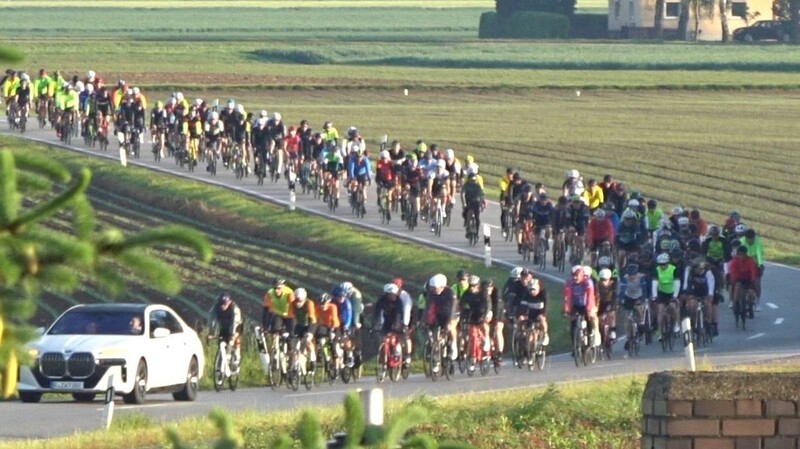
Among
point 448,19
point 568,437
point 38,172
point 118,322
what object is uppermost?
point 38,172

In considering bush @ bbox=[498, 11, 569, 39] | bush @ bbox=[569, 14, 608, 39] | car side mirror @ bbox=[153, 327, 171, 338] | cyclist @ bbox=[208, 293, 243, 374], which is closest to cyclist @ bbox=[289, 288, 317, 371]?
cyclist @ bbox=[208, 293, 243, 374]

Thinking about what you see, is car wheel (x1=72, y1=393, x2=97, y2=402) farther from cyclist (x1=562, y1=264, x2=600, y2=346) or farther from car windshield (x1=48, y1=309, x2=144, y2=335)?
cyclist (x1=562, y1=264, x2=600, y2=346)

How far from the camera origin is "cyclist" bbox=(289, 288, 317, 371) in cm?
2578

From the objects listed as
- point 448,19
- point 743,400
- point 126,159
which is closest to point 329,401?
point 743,400

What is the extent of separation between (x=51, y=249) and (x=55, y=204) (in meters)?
0.11

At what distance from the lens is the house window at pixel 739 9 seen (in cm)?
13688

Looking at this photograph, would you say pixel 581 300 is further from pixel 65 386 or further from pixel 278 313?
pixel 65 386

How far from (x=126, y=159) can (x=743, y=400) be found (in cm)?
4454

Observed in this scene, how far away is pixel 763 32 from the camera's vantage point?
129 meters

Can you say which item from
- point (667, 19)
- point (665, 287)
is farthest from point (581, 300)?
point (667, 19)

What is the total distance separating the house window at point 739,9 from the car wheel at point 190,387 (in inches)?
4583

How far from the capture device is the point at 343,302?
2634cm

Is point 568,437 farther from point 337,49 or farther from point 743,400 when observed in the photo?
point 337,49

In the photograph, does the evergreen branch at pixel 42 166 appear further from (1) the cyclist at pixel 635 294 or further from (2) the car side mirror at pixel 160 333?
(1) the cyclist at pixel 635 294
